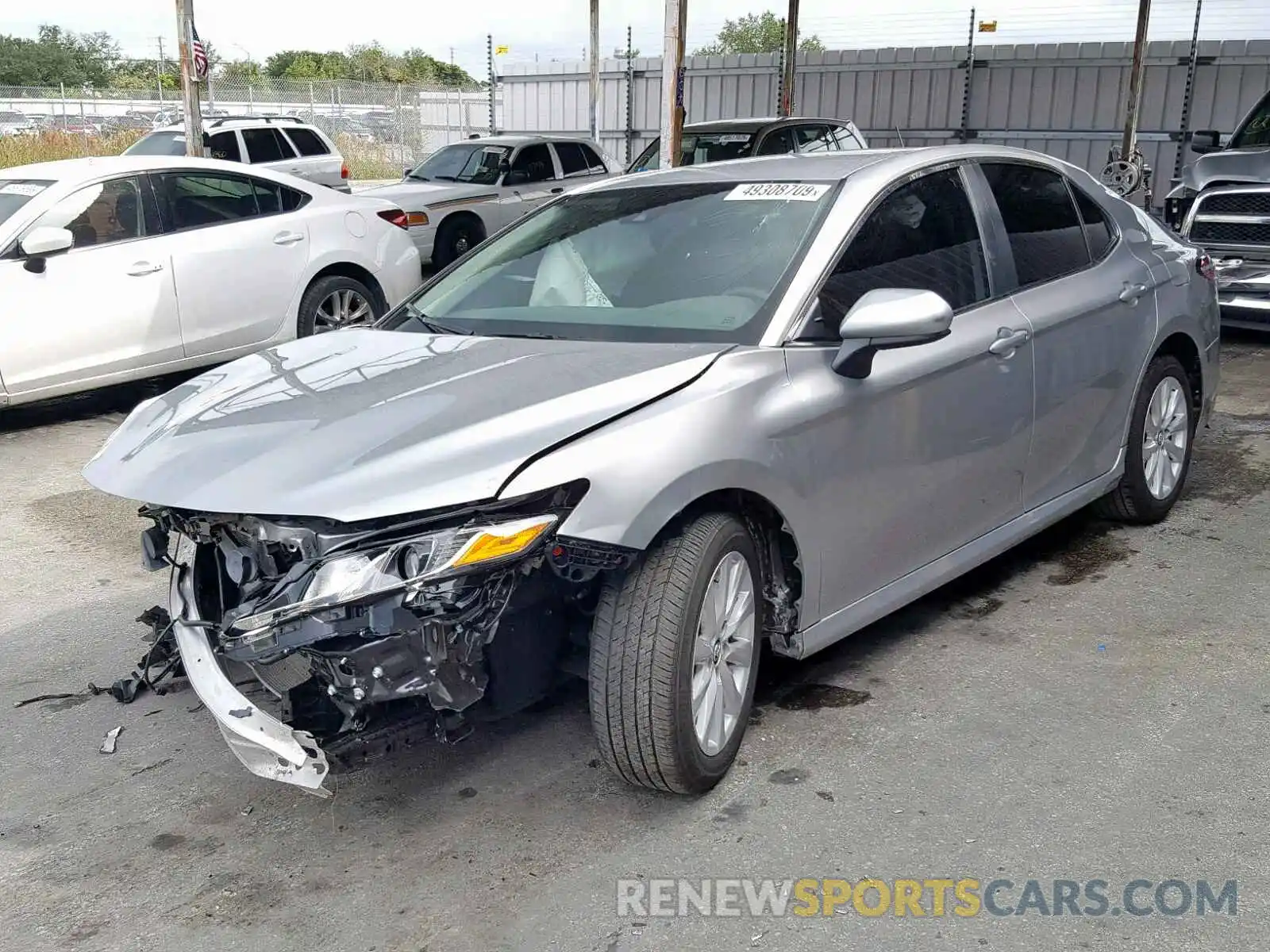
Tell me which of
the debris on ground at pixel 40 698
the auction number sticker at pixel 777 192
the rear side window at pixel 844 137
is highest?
the auction number sticker at pixel 777 192

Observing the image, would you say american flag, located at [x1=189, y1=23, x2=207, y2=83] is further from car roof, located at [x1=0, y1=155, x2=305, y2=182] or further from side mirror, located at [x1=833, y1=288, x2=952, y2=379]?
side mirror, located at [x1=833, y1=288, x2=952, y2=379]

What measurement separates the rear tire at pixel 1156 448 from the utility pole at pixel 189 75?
10.2m

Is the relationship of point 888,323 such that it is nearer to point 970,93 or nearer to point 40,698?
point 40,698

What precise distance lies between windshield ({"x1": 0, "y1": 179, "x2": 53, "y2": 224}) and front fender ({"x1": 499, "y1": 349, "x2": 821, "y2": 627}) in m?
5.70

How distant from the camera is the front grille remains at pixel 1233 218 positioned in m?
9.25

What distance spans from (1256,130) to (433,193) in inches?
315

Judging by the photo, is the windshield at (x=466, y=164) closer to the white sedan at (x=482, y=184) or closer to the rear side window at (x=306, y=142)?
the white sedan at (x=482, y=184)

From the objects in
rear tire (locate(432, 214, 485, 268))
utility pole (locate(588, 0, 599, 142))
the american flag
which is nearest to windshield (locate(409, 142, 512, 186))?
rear tire (locate(432, 214, 485, 268))

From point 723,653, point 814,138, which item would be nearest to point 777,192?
point 723,653

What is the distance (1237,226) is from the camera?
9398mm

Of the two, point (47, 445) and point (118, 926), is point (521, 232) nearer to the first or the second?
point (118, 926)

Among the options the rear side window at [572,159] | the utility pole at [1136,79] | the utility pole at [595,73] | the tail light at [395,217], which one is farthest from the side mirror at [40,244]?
the utility pole at [595,73]

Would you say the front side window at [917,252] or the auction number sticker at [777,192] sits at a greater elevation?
the auction number sticker at [777,192]

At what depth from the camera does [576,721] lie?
12.8ft
